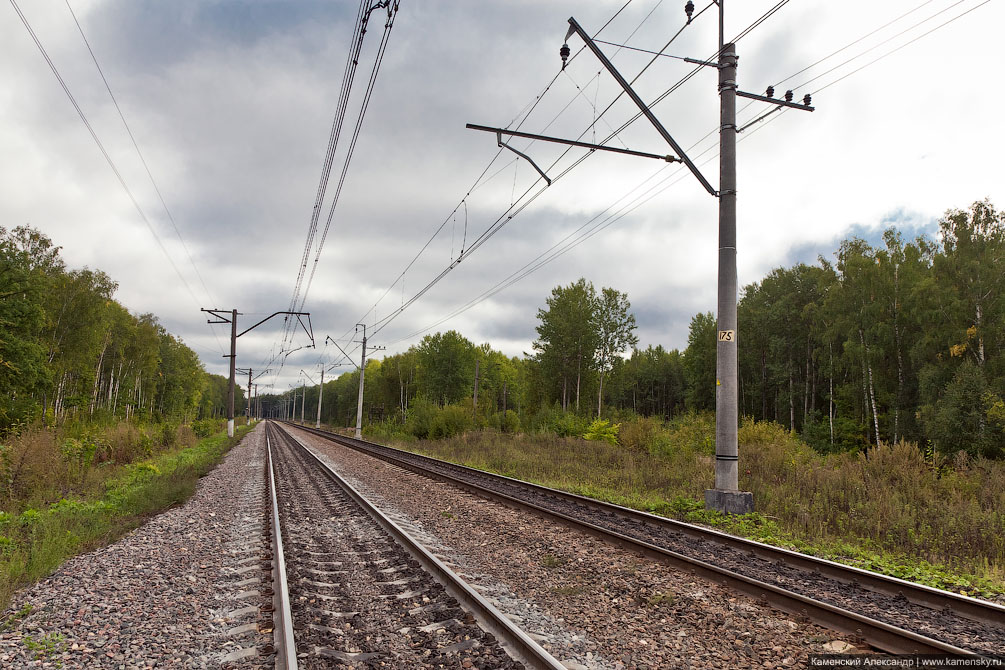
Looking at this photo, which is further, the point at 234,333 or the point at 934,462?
the point at 234,333

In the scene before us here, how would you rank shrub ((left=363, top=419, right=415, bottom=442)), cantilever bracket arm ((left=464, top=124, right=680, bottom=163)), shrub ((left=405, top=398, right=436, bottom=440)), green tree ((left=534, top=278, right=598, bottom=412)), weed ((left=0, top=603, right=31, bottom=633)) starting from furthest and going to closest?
green tree ((left=534, top=278, right=598, bottom=412)), shrub ((left=363, top=419, right=415, bottom=442)), shrub ((left=405, top=398, right=436, bottom=440)), cantilever bracket arm ((left=464, top=124, right=680, bottom=163)), weed ((left=0, top=603, right=31, bottom=633))

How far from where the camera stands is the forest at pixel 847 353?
29.4 meters

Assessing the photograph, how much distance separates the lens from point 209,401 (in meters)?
145

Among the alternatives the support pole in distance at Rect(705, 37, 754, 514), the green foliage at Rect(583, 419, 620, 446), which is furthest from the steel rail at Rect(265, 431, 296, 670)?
the green foliage at Rect(583, 419, 620, 446)

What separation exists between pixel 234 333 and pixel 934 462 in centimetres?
4039

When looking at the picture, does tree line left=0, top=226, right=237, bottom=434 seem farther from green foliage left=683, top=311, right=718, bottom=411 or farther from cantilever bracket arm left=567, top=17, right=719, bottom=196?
green foliage left=683, top=311, right=718, bottom=411

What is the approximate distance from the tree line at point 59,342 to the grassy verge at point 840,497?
69.6 feet

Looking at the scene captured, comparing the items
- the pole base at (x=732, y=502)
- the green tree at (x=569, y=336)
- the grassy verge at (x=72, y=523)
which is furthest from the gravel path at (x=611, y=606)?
the green tree at (x=569, y=336)

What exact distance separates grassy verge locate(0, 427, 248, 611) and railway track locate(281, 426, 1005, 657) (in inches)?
294

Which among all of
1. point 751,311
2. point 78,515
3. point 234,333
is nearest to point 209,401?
point 234,333

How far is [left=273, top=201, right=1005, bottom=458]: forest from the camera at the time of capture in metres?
29.4

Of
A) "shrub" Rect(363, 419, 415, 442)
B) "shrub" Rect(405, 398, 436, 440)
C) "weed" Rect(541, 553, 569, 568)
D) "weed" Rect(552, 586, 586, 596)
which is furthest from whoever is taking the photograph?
"shrub" Rect(363, 419, 415, 442)

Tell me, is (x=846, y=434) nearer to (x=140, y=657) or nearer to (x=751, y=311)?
(x=751, y=311)

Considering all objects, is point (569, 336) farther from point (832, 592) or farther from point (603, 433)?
point (832, 592)
